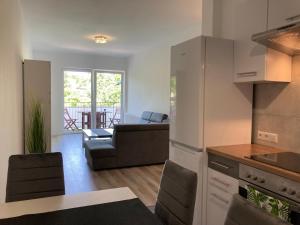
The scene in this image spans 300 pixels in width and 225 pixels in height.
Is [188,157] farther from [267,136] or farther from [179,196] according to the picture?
[179,196]

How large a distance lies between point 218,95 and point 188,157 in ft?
2.18

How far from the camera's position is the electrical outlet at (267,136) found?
232 cm

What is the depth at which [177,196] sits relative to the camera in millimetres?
1430

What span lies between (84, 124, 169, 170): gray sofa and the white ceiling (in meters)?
1.98

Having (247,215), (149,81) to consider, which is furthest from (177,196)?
(149,81)

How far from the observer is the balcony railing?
8.53m

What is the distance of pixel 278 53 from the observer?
6.84ft

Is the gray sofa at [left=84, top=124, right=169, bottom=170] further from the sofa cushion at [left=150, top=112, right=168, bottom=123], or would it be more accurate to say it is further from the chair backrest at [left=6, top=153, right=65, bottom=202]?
the chair backrest at [left=6, top=153, right=65, bottom=202]

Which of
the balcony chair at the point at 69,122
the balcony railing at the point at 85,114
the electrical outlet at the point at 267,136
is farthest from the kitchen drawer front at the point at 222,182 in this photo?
the balcony chair at the point at 69,122

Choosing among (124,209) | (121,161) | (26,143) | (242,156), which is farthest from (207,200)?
(26,143)

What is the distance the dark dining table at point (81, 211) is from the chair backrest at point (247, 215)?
38 cm

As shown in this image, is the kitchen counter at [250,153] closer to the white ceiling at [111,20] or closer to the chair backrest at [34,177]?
the chair backrest at [34,177]

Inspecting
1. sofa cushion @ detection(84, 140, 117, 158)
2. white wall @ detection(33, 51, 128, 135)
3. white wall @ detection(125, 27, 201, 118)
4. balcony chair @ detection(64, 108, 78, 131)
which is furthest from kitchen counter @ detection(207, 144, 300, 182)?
balcony chair @ detection(64, 108, 78, 131)

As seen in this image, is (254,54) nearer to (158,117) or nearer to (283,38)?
(283,38)
